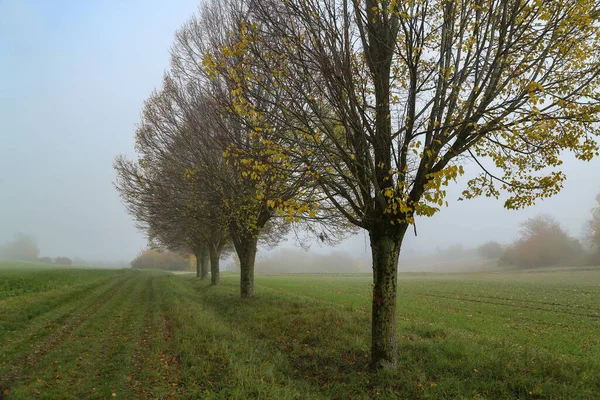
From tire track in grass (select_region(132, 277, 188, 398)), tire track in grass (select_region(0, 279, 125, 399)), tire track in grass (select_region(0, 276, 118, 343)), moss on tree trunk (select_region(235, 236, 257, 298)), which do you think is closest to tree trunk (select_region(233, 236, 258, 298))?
moss on tree trunk (select_region(235, 236, 257, 298))

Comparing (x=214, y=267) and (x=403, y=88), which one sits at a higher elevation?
(x=403, y=88)

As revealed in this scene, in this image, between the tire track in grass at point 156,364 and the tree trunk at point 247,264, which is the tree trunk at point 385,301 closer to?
the tire track in grass at point 156,364

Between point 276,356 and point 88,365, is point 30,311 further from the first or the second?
point 276,356

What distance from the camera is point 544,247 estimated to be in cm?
6850

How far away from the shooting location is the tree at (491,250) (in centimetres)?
8706

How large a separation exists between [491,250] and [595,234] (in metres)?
32.0

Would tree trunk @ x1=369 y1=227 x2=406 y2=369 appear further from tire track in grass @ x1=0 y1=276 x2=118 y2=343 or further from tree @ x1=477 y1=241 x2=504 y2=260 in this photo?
tree @ x1=477 y1=241 x2=504 y2=260

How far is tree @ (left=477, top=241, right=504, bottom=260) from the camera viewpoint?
87.1m

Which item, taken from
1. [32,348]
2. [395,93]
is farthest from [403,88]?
[32,348]

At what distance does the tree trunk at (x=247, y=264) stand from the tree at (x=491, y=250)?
299ft

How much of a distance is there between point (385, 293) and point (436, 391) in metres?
2.00

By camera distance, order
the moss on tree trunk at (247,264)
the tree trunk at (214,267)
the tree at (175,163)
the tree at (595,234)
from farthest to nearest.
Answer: the tree at (595,234) → the tree trunk at (214,267) → the moss on tree trunk at (247,264) → the tree at (175,163)

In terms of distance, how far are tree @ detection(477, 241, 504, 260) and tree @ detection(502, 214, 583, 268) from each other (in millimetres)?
16276

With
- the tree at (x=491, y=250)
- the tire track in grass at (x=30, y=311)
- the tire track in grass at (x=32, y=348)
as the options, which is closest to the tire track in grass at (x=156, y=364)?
the tire track in grass at (x=32, y=348)
